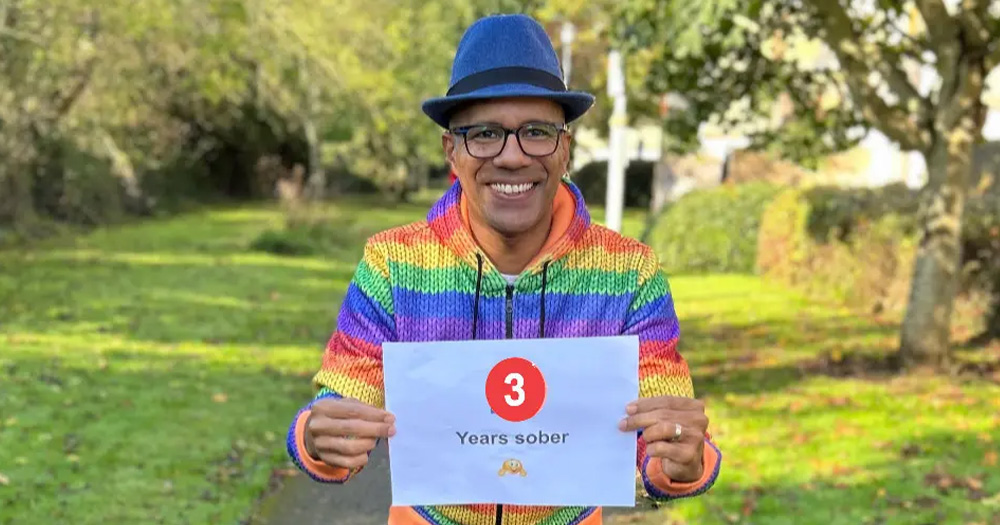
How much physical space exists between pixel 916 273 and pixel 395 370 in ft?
Result: 26.8

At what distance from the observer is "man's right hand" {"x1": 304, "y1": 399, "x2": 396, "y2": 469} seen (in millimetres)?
2094

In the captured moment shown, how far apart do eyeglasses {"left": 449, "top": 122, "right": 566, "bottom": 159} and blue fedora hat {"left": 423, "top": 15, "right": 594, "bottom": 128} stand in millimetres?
66

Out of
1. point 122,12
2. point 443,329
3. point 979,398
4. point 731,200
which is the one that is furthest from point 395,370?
point 731,200

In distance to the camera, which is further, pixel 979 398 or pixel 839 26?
pixel 839 26

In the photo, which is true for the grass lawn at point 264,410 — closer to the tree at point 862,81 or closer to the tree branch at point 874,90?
the tree at point 862,81

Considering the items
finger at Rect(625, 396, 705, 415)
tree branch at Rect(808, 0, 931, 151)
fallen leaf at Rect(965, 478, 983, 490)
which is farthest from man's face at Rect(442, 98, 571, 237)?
tree branch at Rect(808, 0, 931, 151)

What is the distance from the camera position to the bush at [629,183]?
38.8 m

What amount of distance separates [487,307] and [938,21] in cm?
751

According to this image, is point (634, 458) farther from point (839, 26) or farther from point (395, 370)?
point (839, 26)

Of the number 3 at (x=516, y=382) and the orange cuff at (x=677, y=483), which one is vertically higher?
the number 3 at (x=516, y=382)

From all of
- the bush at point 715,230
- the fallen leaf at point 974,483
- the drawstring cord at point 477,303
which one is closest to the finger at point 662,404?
the drawstring cord at point 477,303

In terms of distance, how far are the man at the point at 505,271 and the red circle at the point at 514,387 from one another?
0.45ft

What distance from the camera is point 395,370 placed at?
2113 millimetres

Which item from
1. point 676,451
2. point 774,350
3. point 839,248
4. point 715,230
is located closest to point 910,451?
point 774,350
